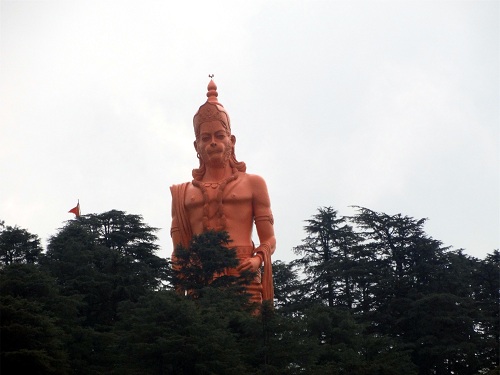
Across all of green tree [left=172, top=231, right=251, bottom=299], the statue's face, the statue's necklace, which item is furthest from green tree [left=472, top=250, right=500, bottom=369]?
the statue's face

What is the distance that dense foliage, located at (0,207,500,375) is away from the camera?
1502 centimetres

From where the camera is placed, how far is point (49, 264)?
63.0 ft

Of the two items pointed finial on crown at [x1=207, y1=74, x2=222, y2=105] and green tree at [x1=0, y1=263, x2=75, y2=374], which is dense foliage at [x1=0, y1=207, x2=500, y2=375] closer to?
green tree at [x1=0, y1=263, x2=75, y2=374]

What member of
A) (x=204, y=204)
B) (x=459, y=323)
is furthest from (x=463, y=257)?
(x=204, y=204)

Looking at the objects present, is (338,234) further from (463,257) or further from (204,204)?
(204,204)

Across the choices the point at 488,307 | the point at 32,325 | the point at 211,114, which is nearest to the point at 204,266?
the point at 32,325

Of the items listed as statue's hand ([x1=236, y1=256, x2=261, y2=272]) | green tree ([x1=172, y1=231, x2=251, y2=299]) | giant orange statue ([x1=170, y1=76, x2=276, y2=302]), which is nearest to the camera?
green tree ([x1=172, y1=231, x2=251, y2=299])

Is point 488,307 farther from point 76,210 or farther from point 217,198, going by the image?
point 76,210

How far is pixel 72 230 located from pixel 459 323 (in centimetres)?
822

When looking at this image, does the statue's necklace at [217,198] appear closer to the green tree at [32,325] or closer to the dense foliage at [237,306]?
the dense foliage at [237,306]

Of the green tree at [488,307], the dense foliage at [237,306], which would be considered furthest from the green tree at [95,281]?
the green tree at [488,307]

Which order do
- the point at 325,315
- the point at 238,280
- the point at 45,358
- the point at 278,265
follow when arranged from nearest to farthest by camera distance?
the point at 45,358 < the point at 325,315 < the point at 238,280 < the point at 278,265

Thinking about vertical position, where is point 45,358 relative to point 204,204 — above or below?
below

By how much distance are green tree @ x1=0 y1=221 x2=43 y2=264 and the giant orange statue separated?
123 inches
